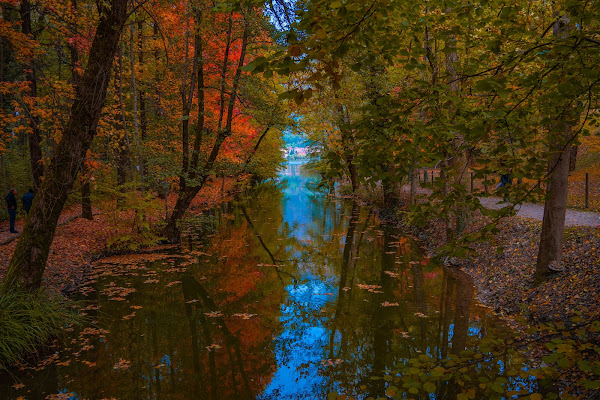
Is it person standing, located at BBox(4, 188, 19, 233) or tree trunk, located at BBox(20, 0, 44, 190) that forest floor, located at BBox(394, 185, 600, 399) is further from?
person standing, located at BBox(4, 188, 19, 233)

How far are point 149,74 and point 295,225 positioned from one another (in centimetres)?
1066

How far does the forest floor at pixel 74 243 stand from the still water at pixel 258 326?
66 centimetres

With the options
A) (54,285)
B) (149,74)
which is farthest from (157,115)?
(54,285)

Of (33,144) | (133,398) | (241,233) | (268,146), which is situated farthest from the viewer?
(268,146)

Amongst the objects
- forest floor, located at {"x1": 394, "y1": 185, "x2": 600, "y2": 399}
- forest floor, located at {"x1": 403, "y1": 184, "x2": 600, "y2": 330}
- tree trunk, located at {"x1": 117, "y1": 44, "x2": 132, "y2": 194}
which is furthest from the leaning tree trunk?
forest floor, located at {"x1": 403, "y1": 184, "x2": 600, "y2": 330}

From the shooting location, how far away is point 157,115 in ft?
66.6

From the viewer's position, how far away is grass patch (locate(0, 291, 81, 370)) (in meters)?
6.48

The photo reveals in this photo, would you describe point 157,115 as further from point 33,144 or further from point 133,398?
point 133,398

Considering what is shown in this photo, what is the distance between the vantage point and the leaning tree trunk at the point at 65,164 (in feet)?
23.1

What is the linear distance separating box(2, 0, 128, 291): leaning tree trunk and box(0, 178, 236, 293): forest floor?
6.08 ft

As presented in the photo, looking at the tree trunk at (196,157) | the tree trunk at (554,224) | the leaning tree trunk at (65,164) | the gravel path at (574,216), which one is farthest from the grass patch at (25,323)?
the gravel path at (574,216)

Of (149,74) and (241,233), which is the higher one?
(149,74)

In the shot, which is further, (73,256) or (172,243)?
(172,243)

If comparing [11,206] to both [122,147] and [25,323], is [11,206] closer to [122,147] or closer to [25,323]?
[122,147]
